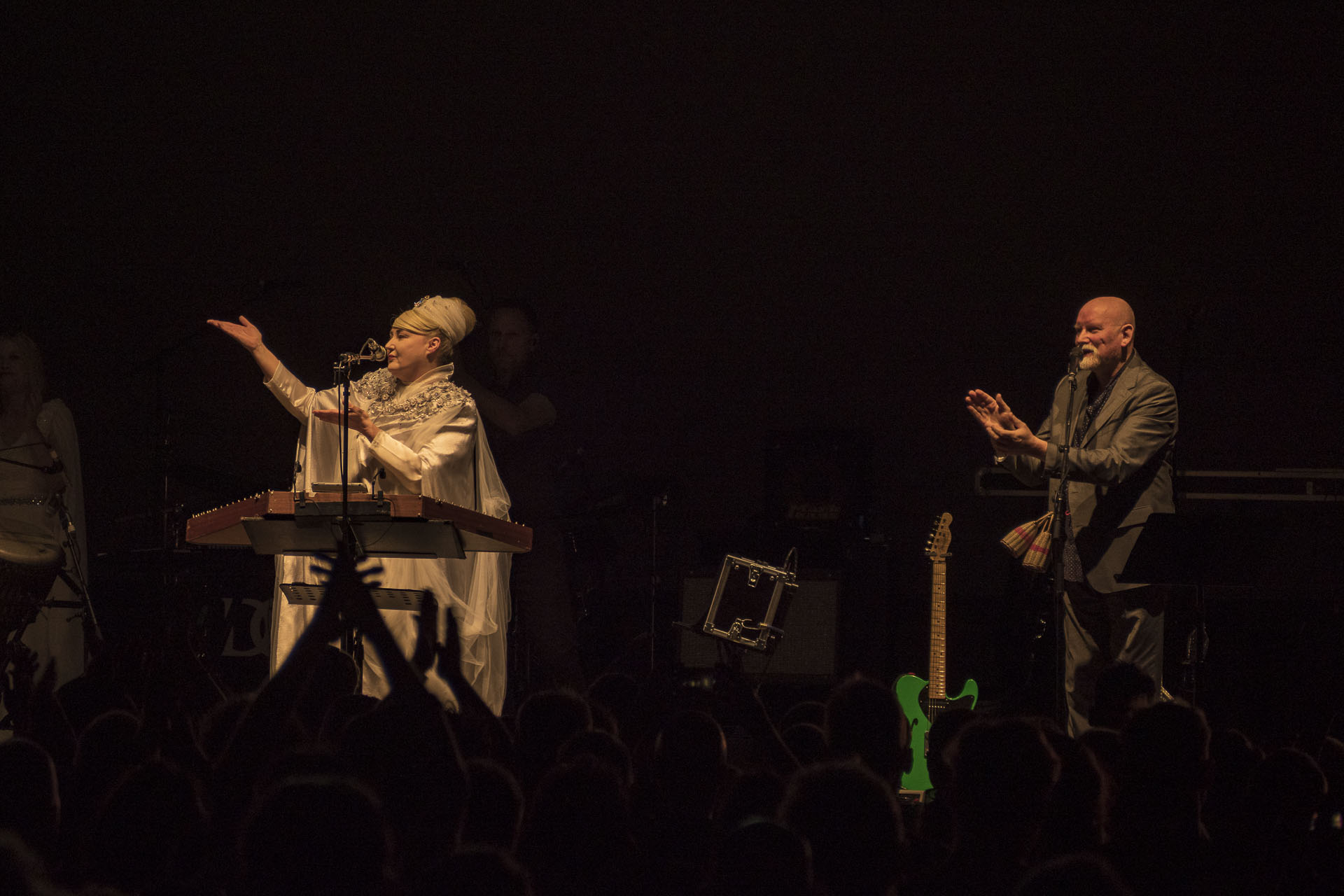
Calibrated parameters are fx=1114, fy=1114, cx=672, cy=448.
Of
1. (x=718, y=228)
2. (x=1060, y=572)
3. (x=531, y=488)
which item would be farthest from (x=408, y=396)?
(x=718, y=228)

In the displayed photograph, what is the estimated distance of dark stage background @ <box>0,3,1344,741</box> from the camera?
6000 mm

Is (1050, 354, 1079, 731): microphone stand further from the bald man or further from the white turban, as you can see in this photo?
the white turban

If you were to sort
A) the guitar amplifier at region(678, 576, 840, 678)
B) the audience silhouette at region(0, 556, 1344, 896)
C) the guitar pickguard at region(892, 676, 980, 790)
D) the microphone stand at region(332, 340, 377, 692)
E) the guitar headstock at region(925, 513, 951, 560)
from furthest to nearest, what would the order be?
Result: the guitar amplifier at region(678, 576, 840, 678) → the guitar headstock at region(925, 513, 951, 560) → the guitar pickguard at region(892, 676, 980, 790) → the microphone stand at region(332, 340, 377, 692) → the audience silhouette at region(0, 556, 1344, 896)

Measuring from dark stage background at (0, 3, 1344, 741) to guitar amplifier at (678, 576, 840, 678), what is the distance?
1.52 ft

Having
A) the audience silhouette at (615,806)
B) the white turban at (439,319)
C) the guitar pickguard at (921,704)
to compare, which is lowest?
the guitar pickguard at (921,704)

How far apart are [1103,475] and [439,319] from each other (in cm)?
217

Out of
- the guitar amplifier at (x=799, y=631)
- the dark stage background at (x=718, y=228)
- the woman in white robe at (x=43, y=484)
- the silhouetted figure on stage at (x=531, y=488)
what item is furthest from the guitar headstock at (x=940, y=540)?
the woman in white robe at (x=43, y=484)

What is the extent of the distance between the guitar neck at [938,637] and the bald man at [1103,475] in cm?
45

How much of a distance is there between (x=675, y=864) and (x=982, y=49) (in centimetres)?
574

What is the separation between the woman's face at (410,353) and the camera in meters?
3.44

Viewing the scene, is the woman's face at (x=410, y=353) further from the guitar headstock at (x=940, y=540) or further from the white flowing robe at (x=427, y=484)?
the guitar headstock at (x=940, y=540)

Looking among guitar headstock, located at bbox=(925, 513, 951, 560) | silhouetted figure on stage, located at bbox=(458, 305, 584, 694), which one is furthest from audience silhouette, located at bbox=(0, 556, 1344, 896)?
guitar headstock, located at bbox=(925, 513, 951, 560)

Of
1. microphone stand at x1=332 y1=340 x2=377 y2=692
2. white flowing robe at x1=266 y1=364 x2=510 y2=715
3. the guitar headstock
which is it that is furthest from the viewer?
the guitar headstock

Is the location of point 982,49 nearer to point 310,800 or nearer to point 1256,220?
point 1256,220
